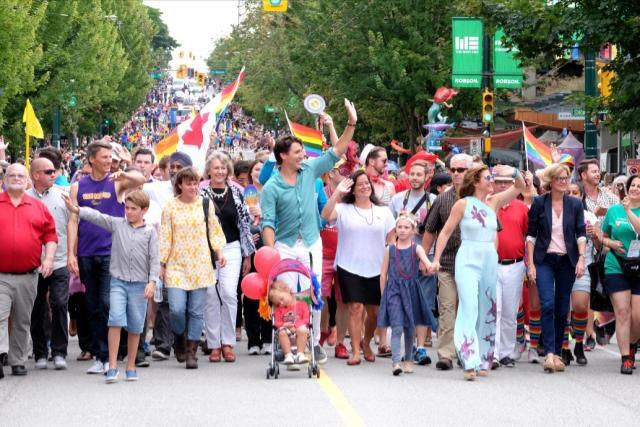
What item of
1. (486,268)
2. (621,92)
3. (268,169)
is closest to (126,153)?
(268,169)

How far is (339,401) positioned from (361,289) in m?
2.76

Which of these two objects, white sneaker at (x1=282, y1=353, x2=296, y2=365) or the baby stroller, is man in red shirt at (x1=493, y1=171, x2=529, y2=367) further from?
white sneaker at (x1=282, y1=353, x2=296, y2=365)

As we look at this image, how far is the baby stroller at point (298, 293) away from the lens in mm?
12086

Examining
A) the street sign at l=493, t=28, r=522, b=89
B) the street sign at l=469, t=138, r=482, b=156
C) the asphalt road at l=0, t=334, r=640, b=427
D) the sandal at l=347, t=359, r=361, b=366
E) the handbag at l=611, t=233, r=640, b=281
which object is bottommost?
the asphalt road at l=0, t=334, r=640, b=427

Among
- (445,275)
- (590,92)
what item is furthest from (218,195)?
(590,92)

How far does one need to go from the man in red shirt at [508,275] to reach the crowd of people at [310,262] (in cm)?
1

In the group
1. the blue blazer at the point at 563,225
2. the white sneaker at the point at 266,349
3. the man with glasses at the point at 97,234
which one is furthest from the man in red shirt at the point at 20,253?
the blue blazer at the point at 563,225

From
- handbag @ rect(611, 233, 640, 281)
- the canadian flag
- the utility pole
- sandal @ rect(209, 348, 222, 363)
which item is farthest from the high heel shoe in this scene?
the utility pole

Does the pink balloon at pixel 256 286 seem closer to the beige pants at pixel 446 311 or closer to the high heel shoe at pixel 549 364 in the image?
the beige pants at pixel 446 311

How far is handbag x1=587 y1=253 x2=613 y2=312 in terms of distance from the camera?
13461 millimetres

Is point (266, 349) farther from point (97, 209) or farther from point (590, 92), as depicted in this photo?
point (590, 92)

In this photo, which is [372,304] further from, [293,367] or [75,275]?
[75,275]

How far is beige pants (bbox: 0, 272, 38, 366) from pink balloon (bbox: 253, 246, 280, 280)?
79.1 inches

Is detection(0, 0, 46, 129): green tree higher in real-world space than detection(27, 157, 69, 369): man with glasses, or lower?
higher
